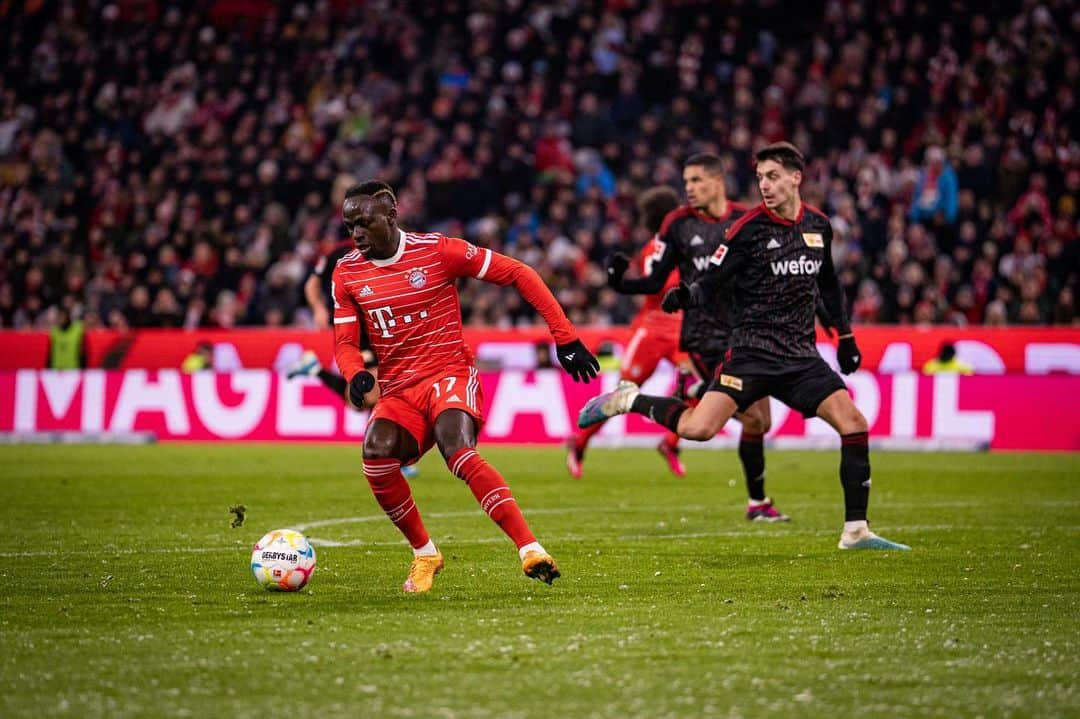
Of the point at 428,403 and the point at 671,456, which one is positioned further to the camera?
the point at 671,456

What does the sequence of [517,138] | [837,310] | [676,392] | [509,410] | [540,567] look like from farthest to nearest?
[517,138], [509,410], [676,392], [837,310], [540,567]

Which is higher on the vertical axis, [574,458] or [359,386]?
[359,386]

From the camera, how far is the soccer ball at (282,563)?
759 cm

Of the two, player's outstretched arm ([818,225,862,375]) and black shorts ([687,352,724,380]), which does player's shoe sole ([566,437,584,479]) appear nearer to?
black shorts ([687,352,724,380])

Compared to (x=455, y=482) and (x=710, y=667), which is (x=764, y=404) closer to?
(x=455, y=482)

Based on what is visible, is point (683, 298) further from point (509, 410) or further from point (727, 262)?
point (509, 410)

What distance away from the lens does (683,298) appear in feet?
30.4

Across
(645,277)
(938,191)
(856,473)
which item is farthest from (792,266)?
(938,191)

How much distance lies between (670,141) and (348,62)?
6.59 metres

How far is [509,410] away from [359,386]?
1278cm

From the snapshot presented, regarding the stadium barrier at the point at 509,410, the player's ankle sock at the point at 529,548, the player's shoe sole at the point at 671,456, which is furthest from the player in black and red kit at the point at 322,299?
the player's ankle sock at the point at 529,548

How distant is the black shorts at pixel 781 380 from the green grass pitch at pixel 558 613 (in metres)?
0.92

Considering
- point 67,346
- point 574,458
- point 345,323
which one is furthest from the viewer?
point 67,346

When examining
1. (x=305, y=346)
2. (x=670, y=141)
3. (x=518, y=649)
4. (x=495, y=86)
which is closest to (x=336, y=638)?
(x=518, y=649)
